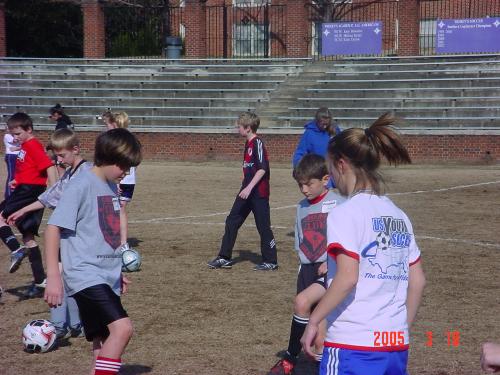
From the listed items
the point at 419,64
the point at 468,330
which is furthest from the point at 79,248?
the point at 419,64

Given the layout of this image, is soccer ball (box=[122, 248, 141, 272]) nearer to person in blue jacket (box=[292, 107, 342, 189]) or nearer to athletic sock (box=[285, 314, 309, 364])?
person in blue jacket (box=[292, 107, 342, 189])

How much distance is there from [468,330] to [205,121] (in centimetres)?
2097

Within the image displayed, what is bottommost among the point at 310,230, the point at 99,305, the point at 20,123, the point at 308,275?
the point at 308,275

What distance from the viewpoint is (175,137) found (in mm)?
26859

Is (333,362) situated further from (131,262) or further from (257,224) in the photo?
(257,224)

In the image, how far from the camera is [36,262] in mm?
8422

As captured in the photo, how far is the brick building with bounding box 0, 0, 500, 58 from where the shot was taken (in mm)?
32375

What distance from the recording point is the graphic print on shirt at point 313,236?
237 inches

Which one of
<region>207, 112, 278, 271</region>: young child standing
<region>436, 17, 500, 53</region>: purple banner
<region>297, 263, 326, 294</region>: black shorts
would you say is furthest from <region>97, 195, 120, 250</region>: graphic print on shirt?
<region>436, 17, 500, 53</region>: purple banner

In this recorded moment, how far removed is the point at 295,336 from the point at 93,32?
1168 inches

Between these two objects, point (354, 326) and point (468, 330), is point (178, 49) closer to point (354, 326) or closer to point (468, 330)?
point (468, 330)

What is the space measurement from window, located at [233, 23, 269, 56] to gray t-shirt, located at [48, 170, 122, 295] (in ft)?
105

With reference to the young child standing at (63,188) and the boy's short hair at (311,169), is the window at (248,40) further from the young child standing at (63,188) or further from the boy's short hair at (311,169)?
the boy's short hair at (311,169)

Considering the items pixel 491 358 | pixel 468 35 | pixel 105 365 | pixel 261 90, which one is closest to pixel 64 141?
pixel 105 365
